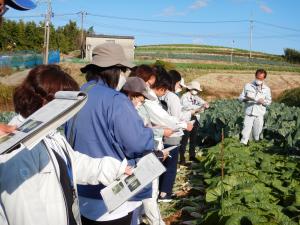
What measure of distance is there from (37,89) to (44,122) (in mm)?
636

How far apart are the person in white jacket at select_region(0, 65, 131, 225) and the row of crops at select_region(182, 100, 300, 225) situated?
82.5 inches

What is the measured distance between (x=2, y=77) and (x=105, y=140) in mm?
38943

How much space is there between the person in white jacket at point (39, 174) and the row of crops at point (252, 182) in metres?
2.09

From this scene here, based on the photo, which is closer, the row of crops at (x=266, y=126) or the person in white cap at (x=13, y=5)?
the person in white cap at (x=13, y=5)

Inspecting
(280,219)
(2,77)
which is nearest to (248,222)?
(280,219)

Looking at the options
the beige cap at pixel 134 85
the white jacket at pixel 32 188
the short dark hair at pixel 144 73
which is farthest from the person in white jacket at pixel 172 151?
the white jacket at pixel 32 188

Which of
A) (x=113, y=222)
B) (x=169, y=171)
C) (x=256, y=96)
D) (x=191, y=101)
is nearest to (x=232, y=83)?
(x=256, y=96)

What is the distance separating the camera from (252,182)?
17.8 feet

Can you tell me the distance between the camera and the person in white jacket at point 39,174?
6.42 ft

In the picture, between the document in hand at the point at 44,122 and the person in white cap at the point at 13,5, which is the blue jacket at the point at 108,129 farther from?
the person in white cap at the point at 13,5

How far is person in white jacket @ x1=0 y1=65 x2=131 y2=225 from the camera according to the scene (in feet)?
6.42

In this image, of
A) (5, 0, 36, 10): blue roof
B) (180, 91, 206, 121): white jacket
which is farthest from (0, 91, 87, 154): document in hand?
(180, 91, 206, 121): white jacket

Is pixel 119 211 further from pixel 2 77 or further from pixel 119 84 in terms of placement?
pixel 2 77

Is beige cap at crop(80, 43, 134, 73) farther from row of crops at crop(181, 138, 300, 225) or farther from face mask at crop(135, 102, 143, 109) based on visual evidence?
row of crops at crop(181, 138, 300, 225)
